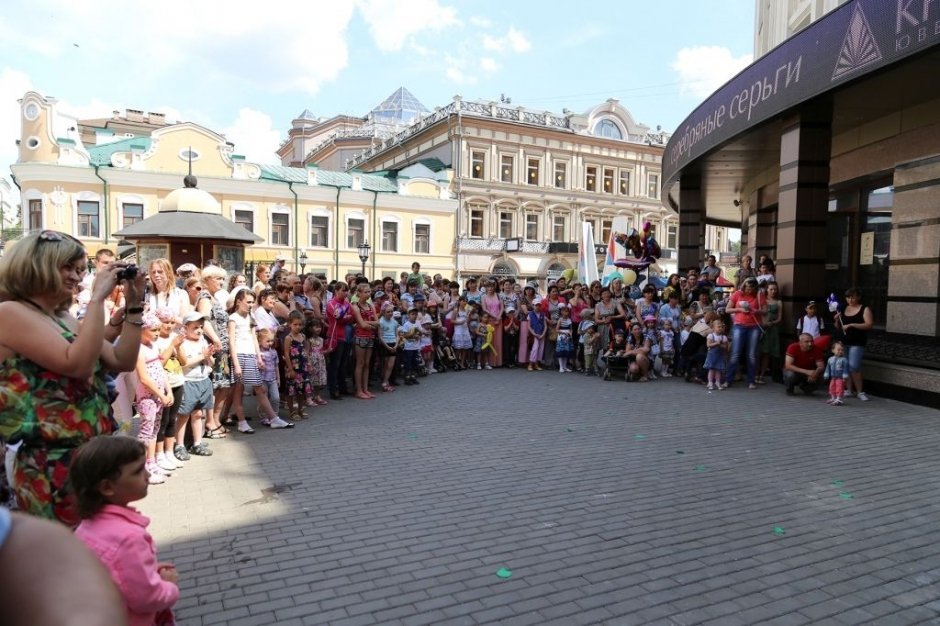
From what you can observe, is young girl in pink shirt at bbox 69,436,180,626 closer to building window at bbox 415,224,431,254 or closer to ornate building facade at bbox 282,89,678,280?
building window at bbox 415,224,431,254

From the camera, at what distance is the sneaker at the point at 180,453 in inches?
253

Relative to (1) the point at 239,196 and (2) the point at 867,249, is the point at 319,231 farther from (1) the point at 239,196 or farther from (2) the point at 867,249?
(2) the point at 867,249

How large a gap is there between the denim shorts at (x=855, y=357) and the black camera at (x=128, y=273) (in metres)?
9.89

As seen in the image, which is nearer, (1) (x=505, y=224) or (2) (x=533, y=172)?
(1) (x=505, y=224)

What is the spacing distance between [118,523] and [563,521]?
3.28 m

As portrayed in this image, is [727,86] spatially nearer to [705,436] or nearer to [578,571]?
[705,436]

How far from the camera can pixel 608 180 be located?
5134 centimetres

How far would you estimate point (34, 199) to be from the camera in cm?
3294

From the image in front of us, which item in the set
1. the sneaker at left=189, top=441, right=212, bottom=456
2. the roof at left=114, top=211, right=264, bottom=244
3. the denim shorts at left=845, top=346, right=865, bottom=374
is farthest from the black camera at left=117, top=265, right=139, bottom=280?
the roof at left=114, top=211, right=264, bottom=244

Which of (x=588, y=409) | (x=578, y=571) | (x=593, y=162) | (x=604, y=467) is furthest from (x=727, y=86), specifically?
(x=593, y=162)

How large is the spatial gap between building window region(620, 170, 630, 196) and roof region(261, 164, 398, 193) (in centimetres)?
2014

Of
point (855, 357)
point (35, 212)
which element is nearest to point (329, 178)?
point (35, 212)

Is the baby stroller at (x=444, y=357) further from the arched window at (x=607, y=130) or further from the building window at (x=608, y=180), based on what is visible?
the arched window at (x=607, y=130)

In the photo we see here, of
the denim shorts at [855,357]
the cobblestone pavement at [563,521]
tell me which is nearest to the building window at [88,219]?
the cobblestone pavement at [563,521]
